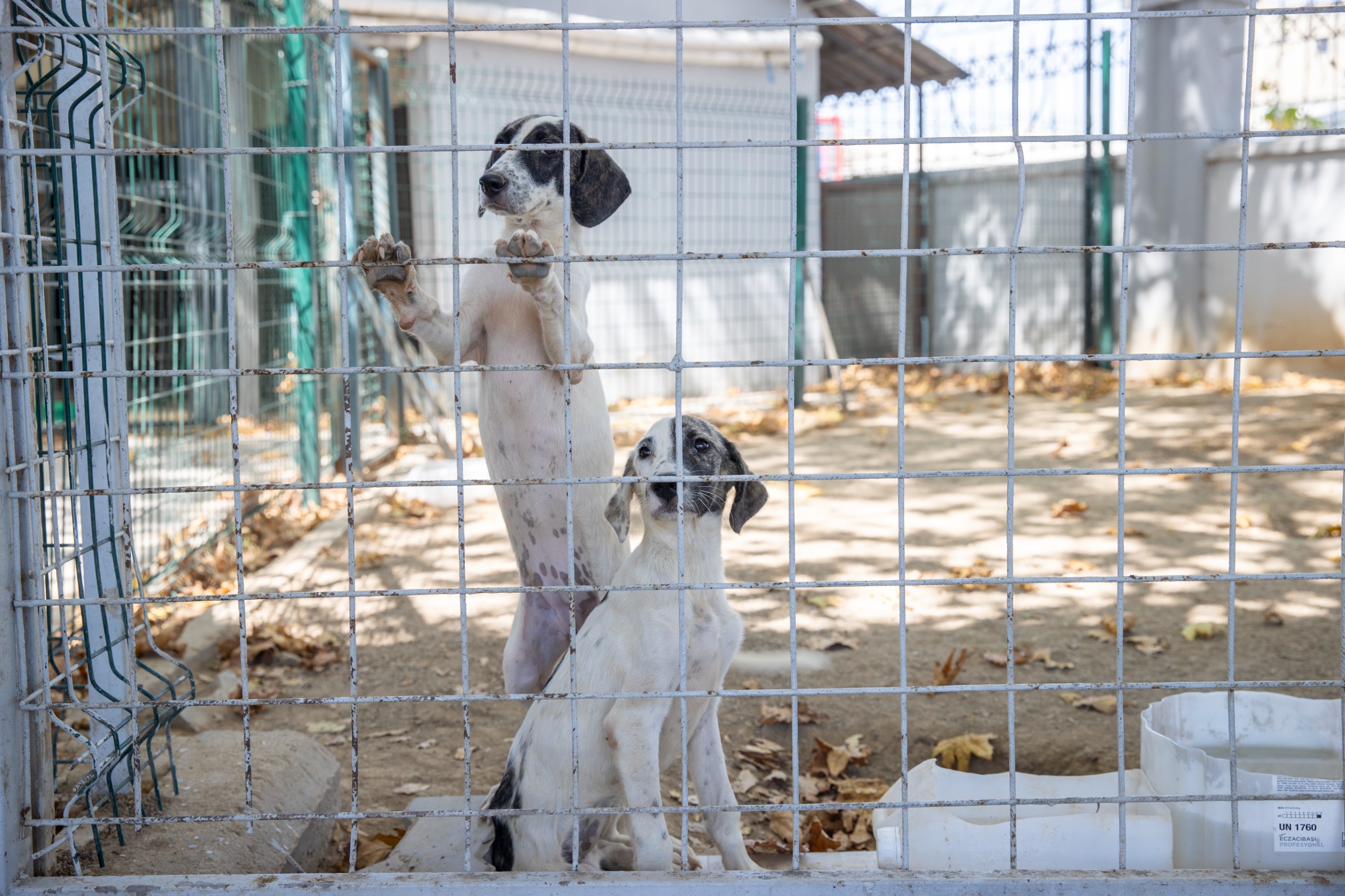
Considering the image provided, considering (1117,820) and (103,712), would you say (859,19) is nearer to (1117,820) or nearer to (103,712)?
(1117,820)

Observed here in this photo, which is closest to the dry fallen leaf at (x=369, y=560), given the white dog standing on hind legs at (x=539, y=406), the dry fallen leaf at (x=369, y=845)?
the dry fallen leaf at (x=369, y=845)

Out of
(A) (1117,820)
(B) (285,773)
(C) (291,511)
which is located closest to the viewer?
(A) (1117,820)

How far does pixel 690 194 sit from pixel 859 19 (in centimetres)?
913

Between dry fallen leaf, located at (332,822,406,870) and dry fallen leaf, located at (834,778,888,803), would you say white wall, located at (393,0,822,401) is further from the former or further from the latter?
dry fallen leaf, located at (834,778,888,803)

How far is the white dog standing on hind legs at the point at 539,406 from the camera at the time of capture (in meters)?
3.13

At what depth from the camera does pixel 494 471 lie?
3.31m

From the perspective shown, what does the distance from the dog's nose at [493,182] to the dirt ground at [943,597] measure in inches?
56.6

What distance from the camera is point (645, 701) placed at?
246 centimetres

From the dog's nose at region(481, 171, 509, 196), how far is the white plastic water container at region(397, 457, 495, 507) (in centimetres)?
408

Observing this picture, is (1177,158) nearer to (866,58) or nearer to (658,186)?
(866,58)

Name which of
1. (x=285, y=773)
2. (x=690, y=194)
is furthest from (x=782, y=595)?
(x=690, y=194)

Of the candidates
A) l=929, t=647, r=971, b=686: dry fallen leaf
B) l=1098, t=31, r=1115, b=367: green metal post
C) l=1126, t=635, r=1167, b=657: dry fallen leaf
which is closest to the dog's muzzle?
l=929, t=647, r=971, b=686: dry fallen leaf

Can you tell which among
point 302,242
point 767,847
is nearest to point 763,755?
point 767,847

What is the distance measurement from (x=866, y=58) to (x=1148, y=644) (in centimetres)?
1178
